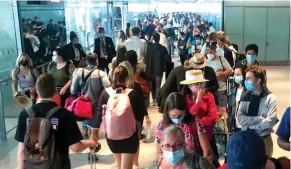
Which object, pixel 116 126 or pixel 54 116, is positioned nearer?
pixel 54 116

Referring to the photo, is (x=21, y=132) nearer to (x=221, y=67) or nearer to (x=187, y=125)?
(x=187, y=125)

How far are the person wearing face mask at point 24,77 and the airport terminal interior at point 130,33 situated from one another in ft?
0.55

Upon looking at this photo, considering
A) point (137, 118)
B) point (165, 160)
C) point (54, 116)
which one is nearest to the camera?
point (165, 160)

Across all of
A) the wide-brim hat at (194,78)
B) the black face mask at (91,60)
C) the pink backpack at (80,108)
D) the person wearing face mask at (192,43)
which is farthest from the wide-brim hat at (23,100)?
the person wearing face mask at (192,43)

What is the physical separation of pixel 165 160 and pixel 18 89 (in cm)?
Result: 418

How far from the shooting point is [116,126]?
365cm

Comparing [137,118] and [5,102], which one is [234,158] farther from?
[5,102]

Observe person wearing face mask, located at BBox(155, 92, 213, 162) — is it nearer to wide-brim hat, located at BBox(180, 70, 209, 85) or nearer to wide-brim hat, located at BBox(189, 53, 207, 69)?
wide-brim hat, located at BBox(180, 70, 209, 85)

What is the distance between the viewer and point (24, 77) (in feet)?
19.4

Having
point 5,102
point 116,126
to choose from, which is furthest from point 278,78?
point 116,126

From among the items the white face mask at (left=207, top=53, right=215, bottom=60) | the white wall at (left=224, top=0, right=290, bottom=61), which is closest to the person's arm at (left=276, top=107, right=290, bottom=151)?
the white face mask at (left=207, top=53, right=215, bottom=60)

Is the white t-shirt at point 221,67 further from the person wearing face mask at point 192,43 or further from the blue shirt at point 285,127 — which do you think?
the person wearing face mask at point 192,43

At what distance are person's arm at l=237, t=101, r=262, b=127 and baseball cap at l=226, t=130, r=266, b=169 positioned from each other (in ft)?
5.36

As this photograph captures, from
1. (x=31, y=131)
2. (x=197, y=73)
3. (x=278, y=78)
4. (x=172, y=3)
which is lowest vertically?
(x=278, y=78)
